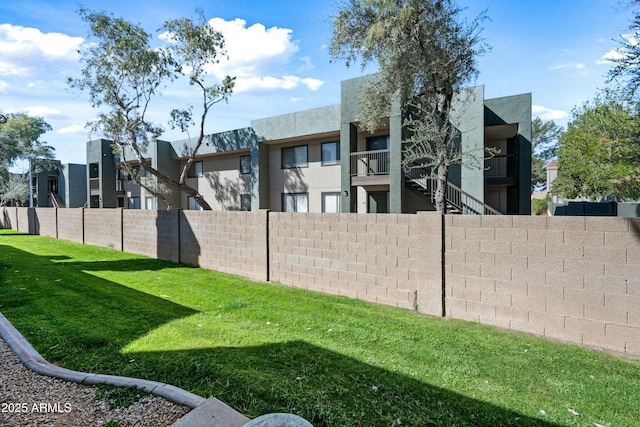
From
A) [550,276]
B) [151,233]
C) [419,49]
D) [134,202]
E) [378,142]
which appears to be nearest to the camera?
[550,276]

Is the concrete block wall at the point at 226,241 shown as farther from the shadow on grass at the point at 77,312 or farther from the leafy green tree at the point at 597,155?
the leafy green tree at the point at 597,155

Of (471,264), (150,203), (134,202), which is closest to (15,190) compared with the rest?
(134,202)

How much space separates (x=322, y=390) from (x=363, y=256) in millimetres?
3626

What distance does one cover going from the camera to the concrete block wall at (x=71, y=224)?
1627 cm

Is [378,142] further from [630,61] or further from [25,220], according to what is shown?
[25,220]

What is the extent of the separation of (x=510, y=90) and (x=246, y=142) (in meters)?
12.4

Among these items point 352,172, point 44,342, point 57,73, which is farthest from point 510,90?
point 57,73

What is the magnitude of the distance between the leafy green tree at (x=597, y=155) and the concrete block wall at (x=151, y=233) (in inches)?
650

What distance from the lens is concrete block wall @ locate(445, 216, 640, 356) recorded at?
14.2ft

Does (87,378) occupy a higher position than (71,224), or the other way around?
(71,224)

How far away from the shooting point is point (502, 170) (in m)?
15.2

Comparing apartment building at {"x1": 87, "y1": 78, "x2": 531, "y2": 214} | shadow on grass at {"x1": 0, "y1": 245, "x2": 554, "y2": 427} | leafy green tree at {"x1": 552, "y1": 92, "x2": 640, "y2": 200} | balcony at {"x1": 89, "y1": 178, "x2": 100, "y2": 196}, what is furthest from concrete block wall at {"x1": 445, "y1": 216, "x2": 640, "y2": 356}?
balcony at {"x1": 89, "y1": 178, "x2": 100, "y2": 196}

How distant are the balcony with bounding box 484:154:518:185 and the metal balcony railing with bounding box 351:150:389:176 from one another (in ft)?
14.0

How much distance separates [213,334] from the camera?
16.0 ft
